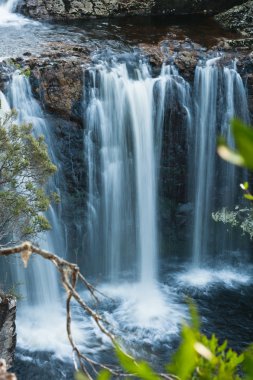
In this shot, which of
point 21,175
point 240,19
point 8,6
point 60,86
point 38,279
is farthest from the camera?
point 8,6

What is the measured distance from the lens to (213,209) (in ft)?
35.9

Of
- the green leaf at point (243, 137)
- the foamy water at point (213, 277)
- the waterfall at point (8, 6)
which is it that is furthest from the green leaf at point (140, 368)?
the waterfall at point (8, 6)

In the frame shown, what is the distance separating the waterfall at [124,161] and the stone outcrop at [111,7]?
4400 mm

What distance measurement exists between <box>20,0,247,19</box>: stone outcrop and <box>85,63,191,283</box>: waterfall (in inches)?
173

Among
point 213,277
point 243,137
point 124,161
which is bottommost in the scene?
point 213,277

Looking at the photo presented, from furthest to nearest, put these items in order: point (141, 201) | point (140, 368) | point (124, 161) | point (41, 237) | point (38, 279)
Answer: point (141, 201)
point (124, 161)
point (38, 279)
point (41, 237)
point (140, 368)

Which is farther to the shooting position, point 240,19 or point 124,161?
point 240,19

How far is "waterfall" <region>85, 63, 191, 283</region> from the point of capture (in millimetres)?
9672

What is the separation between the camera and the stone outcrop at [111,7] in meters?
13.3

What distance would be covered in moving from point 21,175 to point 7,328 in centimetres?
221

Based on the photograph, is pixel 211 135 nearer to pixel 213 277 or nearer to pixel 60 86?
pixel 213 277

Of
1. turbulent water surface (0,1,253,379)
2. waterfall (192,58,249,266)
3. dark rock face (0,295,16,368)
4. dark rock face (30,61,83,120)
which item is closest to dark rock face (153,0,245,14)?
turbulent water surface (0,1,253,379)

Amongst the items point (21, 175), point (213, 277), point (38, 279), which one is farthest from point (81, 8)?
point (21, 175)

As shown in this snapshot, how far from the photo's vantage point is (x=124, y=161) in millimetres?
10008
